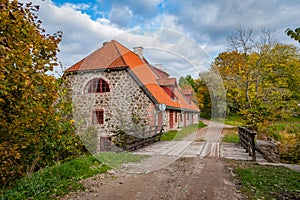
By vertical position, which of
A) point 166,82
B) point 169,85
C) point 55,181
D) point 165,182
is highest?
point 166,82

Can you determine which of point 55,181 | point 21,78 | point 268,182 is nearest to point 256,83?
point 268,182

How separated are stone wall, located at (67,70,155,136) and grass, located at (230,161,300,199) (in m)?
6.79

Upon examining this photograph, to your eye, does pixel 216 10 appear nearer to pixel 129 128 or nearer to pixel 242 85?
pixel 129 128

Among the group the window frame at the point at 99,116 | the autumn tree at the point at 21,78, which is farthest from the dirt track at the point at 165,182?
the window frame at the point at 99,116

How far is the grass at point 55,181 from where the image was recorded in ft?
11.6

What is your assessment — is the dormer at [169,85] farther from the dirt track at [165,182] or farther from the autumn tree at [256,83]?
the dirt track at [165,182]

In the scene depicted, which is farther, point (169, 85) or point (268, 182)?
point (169, 85)

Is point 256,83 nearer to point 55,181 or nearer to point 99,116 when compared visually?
point 99,116

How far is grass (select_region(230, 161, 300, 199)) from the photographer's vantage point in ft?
11.8

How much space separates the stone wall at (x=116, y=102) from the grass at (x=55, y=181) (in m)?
5.92

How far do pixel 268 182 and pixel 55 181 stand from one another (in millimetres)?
4210

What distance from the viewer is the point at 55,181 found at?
4.09m

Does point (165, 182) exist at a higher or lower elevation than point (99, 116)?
lower

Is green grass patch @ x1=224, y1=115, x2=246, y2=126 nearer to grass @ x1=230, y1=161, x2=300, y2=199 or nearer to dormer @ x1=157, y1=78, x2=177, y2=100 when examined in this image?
dormer @ x1=157, y1=78, x2=177, y2=100
